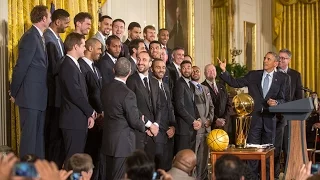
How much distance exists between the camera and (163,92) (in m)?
8.82

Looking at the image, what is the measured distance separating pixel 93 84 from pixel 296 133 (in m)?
2.56

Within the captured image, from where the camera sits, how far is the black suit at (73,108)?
761cm

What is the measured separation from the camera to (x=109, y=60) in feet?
28.4

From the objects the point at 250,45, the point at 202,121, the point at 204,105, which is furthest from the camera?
the point at 250,45

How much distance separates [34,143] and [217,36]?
9.26 meters

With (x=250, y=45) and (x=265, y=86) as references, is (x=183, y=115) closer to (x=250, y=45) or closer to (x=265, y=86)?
(x=265, y=86)

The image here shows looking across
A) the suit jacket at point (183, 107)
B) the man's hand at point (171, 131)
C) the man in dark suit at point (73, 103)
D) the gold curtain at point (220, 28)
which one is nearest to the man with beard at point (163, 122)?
the man's hand at point (171, 131)

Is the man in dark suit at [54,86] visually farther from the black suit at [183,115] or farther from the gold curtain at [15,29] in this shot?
the black suit at [183,115]

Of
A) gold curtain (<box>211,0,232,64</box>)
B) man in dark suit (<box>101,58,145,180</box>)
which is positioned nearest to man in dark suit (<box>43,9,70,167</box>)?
man in dark suit (<box>101,58,145,180</box>)

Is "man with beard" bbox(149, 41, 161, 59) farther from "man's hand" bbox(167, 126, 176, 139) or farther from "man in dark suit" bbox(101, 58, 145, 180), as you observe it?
"man in dark suit" bbox(101, 58, 145, 180)

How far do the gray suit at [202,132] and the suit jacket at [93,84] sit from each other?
2004 mm

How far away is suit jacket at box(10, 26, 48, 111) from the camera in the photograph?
765 centimetres

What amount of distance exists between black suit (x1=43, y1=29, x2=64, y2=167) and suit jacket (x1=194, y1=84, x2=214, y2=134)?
7.95ft

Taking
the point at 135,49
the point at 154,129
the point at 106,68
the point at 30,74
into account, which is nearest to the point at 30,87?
the point at 30,74
